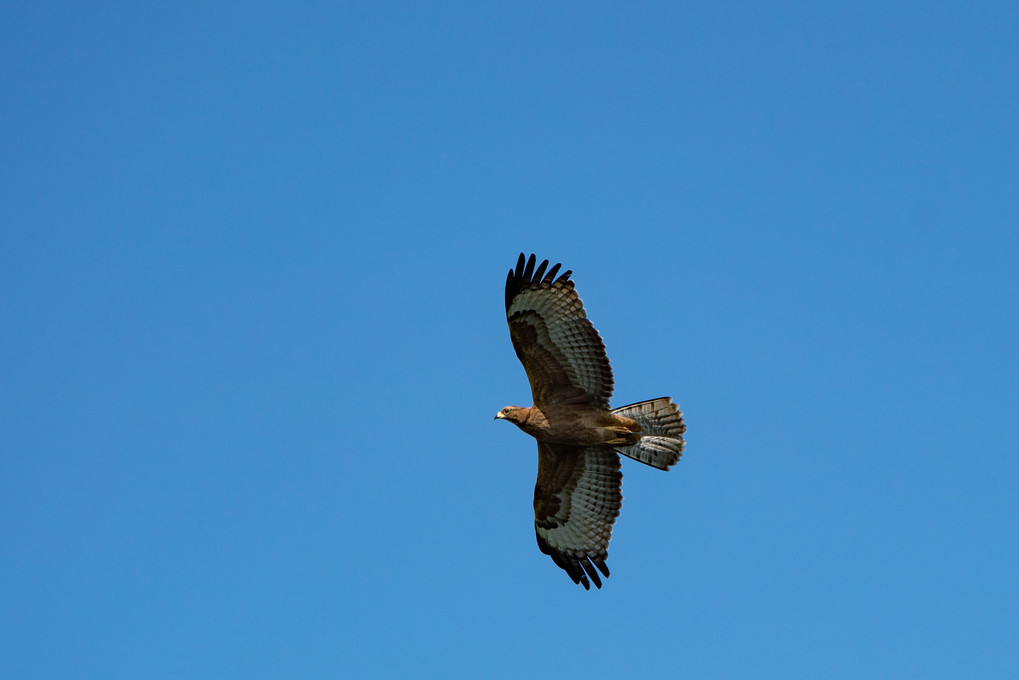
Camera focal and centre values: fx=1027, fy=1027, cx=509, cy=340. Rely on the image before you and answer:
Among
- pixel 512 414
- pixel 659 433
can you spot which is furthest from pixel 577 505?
pixel 512 414

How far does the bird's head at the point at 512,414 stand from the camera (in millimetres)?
12258

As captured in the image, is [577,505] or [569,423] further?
[577,505]

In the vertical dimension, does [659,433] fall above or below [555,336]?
below

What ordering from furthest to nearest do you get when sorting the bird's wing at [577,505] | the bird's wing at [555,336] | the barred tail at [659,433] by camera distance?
the bird's wing at [577,505], the barred tail at [659,433], the bird's wing at [555,336]

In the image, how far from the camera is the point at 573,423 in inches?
480

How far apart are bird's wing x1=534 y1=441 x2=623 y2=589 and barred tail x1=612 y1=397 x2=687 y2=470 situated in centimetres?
42

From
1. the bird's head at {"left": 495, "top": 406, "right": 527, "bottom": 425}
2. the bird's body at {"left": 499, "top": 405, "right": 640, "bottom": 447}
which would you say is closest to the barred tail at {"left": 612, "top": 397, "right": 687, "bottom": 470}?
the bird's body at {"left": 499, "top": 405, "right": 640, "bottom": 447}

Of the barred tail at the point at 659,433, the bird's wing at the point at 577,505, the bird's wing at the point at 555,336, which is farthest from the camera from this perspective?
the bird's wing at the point at 577,505

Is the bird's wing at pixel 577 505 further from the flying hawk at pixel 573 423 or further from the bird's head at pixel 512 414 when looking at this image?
the bird's head at pixel 512 414

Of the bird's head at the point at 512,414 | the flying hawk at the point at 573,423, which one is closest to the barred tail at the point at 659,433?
the flying hawk at the point at 573,423

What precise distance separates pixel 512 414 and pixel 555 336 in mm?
1101

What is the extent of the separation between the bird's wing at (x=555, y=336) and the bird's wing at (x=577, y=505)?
3.38 ft

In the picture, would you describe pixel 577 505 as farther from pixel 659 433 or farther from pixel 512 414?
pixel 512 414

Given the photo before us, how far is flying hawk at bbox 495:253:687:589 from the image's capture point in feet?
39.1
